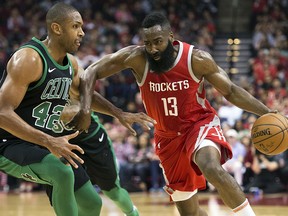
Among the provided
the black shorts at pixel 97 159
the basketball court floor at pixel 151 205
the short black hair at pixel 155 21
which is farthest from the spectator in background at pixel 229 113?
the short black hair at pixel 155 21

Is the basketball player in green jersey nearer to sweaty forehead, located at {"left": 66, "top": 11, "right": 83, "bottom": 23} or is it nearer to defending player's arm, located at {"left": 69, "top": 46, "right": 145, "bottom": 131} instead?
sweaty forehead, located at {"left": 66, "top": 11, "right": 83, "bottom": 23}

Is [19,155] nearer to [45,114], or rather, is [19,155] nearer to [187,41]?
[45,114]

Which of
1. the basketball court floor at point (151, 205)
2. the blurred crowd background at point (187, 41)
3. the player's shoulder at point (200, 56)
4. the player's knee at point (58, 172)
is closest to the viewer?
the player's knee at point (58, 172)

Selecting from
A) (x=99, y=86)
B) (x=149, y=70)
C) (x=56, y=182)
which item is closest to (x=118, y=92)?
(x=99, y=86)

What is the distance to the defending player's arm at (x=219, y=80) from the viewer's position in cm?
620

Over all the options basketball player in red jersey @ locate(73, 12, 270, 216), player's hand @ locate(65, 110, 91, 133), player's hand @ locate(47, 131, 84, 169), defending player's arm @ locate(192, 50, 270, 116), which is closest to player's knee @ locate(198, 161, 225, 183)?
basketball player in red jersey @ locate(73, 12, 270, 216)

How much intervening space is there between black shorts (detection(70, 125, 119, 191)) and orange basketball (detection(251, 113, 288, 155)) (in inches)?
66.9

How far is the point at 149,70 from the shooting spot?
634 cm

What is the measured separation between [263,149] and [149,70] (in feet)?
4.27

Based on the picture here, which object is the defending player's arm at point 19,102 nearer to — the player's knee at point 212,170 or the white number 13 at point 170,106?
the player's knee at point 212,170

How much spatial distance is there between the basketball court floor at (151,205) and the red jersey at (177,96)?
3.49 m

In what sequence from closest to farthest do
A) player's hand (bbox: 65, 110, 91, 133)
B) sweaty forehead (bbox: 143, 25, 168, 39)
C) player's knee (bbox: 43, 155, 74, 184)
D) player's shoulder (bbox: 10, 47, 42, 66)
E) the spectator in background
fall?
player's knee (bbox: 43, 155, 74, 184)
player's shoulder (bbox: 10, 47, 42, 66)
player's hand (bbox: 65, 110, 91, 133)
sweaty forehead (bbox: 143, 25, 168, 39)
the spectator in background

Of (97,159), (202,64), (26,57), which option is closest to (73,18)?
(26,57)

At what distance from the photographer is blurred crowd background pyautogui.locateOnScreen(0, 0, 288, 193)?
12.7 m
